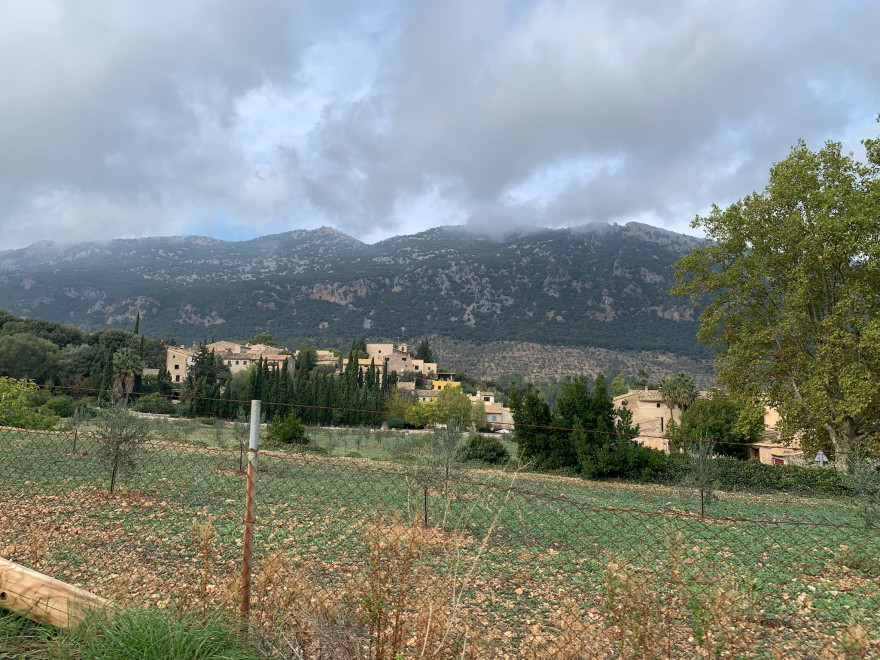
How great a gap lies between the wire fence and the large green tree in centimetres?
797

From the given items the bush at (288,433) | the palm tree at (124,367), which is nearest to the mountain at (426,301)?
the palm tree at (124,367)

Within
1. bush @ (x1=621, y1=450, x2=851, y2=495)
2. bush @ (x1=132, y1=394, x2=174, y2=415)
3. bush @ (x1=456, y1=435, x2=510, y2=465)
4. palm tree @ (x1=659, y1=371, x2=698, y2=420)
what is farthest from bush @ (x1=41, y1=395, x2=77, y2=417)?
palm tree @ (x1=659, y1=371, x2=698, y2=420)

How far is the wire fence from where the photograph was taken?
10.3 feet

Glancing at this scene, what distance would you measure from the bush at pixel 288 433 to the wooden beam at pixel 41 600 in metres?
24.6

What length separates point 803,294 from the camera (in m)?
16.8

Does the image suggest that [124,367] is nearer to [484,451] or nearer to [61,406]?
[61,406]

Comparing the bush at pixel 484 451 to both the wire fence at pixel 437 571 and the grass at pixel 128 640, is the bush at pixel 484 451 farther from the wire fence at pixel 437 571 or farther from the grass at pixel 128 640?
the grass at pixel 128 640

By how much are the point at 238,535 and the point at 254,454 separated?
4.35 meters

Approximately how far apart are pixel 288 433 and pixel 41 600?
25436 mm

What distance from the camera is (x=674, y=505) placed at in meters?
14.6

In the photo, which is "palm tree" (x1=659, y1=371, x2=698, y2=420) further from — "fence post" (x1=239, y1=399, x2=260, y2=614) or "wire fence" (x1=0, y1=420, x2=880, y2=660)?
"fence post" (x1=239, y1=399, x2=260, y2=614)

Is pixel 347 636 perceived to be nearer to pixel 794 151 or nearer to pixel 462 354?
pixel 794 151

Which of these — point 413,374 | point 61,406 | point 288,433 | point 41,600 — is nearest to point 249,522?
point 41,600

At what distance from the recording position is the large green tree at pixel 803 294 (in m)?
15.6
